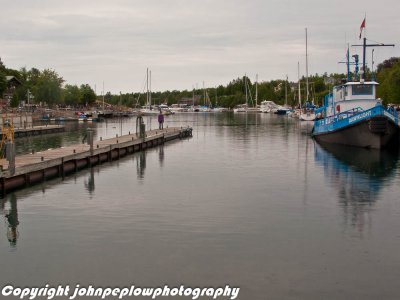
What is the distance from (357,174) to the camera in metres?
31.7

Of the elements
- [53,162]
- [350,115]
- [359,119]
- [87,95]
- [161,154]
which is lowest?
[161,154]

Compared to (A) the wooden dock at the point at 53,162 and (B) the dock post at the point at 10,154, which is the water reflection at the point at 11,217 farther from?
(B) the dock post at the point at 10,154

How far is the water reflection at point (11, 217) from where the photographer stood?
17.5 metres

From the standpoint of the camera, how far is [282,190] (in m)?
25.8

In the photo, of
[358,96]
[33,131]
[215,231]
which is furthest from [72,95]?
[215,231]

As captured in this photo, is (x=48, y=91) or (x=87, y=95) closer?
(x=48, y=91)

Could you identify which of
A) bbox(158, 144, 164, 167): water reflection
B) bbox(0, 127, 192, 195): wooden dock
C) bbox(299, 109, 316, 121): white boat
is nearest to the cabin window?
bbox(158, 144, 164, 167): water reflection

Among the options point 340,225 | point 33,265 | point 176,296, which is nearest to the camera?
point 176,296

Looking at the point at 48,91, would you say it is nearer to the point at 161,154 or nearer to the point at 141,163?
the point at 161,154

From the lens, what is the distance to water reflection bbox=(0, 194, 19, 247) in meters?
17.5

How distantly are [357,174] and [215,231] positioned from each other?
16.6 meters

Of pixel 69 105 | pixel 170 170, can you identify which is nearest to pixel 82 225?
pixel 170 170

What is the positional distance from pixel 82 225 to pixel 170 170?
598 inches

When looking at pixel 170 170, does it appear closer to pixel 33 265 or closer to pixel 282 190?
pixel 282 190
